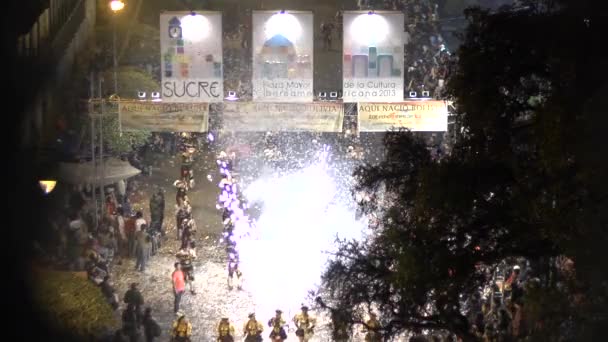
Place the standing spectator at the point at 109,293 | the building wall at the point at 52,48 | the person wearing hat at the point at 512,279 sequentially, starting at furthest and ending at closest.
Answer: the standing spectator at the point at 109,293
the building wall at the point at 52,48
the person wearing hat at the point at 512,279

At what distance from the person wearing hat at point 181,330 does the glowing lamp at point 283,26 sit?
6430 millimetres

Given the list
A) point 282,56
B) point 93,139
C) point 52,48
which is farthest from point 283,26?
point 93,139

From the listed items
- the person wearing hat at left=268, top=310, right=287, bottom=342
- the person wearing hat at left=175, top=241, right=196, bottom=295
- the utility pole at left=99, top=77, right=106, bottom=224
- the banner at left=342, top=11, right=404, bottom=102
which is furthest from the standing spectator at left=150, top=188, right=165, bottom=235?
the banner at left=342, top=11, right=404, bottom=102

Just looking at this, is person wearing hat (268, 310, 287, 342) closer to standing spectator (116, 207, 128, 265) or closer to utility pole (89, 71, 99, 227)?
standing spectator (116, 207, 128, 265)

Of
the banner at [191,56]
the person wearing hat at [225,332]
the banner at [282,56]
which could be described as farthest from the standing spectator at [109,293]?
the banner at [282,56]

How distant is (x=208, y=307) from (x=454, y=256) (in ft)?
43.5

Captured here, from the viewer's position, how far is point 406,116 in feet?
67.1

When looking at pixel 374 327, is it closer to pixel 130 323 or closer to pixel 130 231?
pixel 130 323

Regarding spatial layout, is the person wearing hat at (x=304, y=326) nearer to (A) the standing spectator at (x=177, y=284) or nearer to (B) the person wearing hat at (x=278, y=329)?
(B) the person wearing hat at (x=278, y=329)

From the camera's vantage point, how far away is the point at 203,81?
64.1ft

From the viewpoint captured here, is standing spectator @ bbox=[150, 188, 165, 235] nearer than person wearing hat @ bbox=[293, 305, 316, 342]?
No

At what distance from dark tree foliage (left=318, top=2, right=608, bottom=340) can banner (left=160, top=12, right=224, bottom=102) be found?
32.4 feet

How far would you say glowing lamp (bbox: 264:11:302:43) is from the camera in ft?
61.3

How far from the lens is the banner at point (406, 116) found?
20406mm
